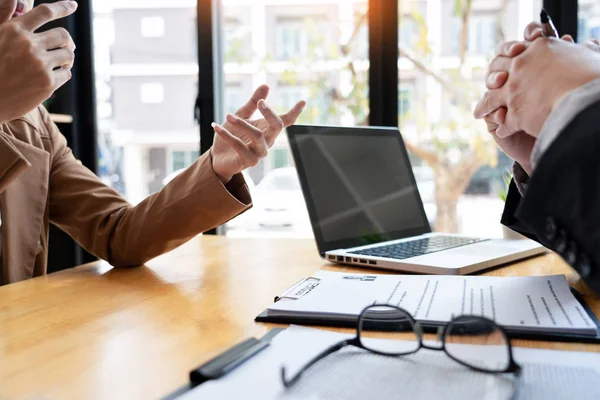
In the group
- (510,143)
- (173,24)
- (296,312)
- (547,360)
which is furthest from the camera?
(173,24)

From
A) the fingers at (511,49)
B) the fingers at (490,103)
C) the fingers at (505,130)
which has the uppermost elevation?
the fingers at (511,49)

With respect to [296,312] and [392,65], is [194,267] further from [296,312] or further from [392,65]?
[392,65]

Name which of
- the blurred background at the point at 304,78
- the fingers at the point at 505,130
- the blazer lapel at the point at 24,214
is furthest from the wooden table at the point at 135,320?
the blurred background at the point at 304,78

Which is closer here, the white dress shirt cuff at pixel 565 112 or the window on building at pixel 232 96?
the white dress shirt cuff at pixel 565 112

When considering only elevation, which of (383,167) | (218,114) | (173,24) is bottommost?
(383,167)

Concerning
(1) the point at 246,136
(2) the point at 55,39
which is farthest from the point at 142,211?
(2) the point at 55,39

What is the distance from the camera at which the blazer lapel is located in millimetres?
1029

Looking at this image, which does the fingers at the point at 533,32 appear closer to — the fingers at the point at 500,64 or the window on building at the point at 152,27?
the fingers at the point at 500,64

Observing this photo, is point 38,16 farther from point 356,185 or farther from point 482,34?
point 482,34

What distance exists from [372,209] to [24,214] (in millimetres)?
714

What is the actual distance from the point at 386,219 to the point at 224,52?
1.21 m

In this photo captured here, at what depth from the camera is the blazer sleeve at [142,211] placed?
1017mm

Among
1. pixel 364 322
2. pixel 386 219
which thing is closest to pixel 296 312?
pixel 364 322

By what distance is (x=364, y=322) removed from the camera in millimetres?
538
